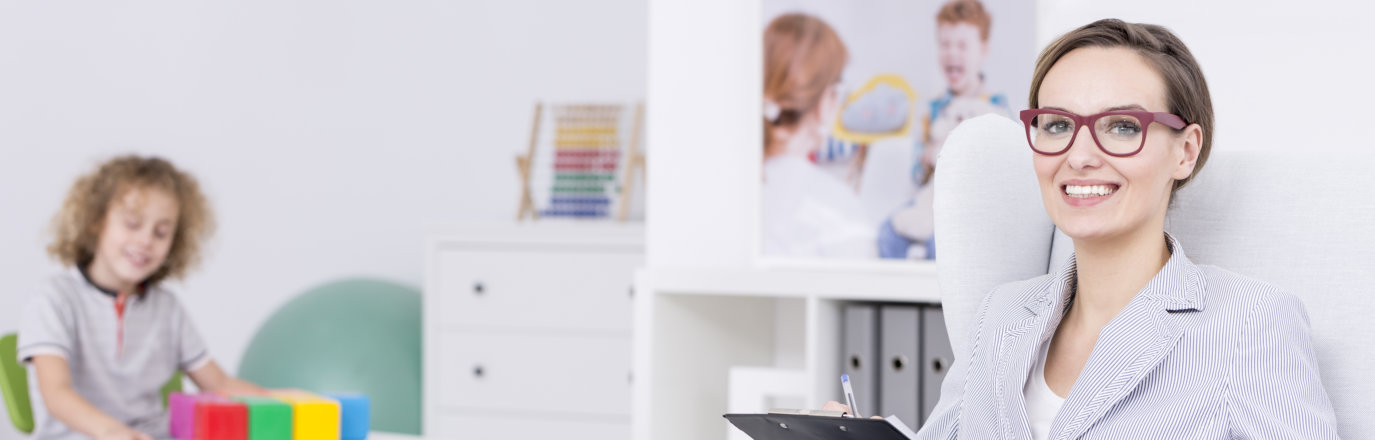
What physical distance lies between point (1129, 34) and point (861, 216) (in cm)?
124

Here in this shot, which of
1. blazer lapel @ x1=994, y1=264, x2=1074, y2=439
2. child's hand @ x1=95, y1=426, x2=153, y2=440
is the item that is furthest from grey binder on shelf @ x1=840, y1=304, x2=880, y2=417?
child's hand @ x1=95, y1=426, x2=153, y2=440

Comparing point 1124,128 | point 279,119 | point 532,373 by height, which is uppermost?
point 279,119

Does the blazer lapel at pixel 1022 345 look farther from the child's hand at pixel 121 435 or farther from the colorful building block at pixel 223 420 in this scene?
the child's hand at pixel 121 435

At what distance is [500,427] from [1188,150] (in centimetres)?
260

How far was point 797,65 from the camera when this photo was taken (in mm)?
2377

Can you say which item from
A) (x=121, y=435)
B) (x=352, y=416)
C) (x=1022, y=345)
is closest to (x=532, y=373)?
(x=352, y=416)

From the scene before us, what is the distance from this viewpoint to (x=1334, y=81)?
1.41 metres

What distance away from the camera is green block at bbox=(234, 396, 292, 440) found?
206 centimetres

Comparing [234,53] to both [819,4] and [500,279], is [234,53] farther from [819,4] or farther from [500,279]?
[819,4]

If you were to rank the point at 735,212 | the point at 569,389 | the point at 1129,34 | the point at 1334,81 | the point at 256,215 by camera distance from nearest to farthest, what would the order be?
the point at 1129,34, the point at 1334,81, the point at 735,212, the point at 569,389, the point at 256,215

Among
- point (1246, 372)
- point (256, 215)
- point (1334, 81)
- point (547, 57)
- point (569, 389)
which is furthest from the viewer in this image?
point (256, 215)

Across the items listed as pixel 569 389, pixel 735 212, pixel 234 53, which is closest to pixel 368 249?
pixel 234 53

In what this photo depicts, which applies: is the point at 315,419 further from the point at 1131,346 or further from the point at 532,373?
the point at 1131,346

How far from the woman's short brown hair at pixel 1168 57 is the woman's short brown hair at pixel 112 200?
2.11 m
